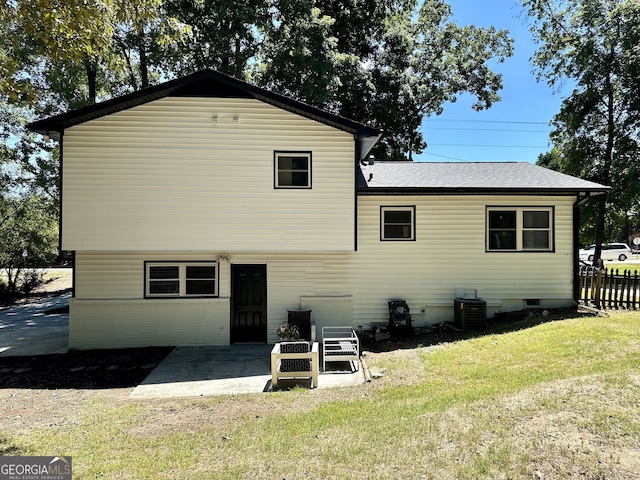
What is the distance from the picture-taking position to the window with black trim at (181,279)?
953 cm

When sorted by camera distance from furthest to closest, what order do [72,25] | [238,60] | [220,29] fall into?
[238,60] < [220,29] < [72,25]

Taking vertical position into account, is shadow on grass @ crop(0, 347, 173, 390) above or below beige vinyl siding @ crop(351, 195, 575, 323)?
below

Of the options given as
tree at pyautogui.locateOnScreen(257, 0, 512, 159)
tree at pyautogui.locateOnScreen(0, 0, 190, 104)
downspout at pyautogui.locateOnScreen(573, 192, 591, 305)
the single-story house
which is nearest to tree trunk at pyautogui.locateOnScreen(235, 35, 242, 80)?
tree at pyautogui.locateOnScreen(257, 0, 512, 159)

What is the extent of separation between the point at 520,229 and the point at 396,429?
8296 millimetres

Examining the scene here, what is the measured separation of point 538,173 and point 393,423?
406 inches

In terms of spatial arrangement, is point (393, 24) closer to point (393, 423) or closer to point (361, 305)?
point (361, 305)

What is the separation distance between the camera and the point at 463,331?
9648 millimetres

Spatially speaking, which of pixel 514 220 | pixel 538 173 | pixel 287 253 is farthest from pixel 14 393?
pixel 538 173

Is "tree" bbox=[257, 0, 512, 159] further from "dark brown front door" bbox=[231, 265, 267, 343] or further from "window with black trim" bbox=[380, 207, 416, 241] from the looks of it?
"dark brown front door" bbox=[231, 265, 267, 343]

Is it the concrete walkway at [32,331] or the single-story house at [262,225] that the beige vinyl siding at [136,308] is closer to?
the single-story house at [262,225]

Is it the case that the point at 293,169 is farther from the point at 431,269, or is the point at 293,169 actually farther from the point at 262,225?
the point at 431,269

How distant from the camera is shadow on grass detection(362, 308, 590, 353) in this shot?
29.6 feet

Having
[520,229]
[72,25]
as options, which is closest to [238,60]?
[72,25]

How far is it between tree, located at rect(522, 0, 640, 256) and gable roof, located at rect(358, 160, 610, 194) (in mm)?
9444
